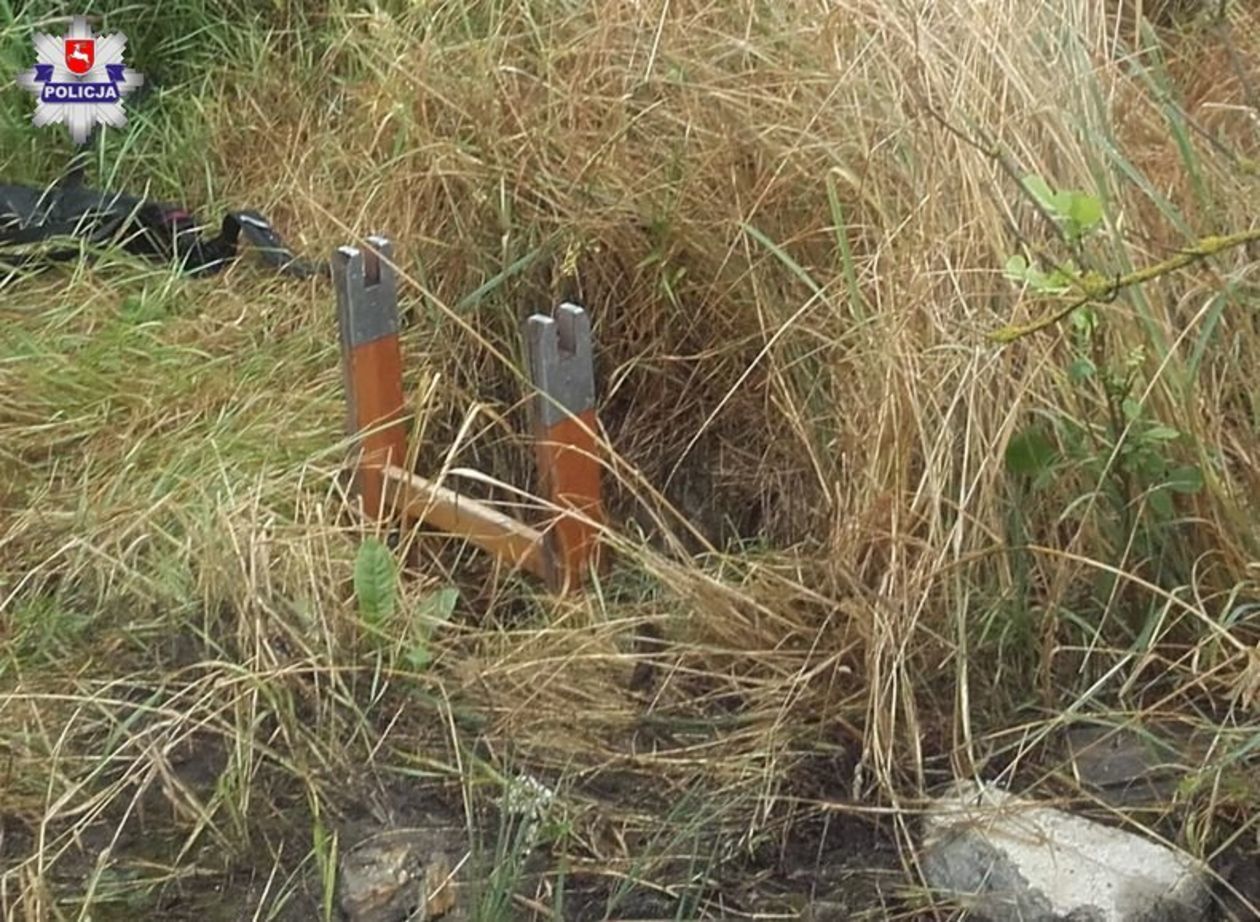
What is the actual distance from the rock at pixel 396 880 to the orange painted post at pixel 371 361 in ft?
1.77

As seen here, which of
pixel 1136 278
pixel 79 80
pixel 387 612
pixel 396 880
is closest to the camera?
pixel 1136 278

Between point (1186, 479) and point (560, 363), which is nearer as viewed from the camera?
point (1186, 479)

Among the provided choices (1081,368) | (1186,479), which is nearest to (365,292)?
(1081,368)

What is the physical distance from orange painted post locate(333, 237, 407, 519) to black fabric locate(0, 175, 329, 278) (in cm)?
74

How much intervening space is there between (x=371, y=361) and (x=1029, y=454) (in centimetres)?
86

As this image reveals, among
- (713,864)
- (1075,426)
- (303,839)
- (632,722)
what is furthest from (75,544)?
(1075,426)

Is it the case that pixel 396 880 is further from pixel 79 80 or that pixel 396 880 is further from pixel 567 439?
pixel 79 80

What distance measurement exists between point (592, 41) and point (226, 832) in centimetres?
125

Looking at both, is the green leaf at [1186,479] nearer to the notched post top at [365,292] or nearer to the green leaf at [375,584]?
the green leaf at [375,584]

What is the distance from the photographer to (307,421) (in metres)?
2.55

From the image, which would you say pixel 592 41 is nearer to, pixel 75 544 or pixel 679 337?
pixel 679 337

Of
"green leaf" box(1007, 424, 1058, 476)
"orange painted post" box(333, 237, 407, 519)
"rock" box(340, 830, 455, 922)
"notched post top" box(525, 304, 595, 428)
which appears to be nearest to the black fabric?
"orange painted post" box(333, 237, 407, 519)

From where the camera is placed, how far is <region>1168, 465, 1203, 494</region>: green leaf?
1.85m

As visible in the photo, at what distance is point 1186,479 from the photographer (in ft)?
6.08
